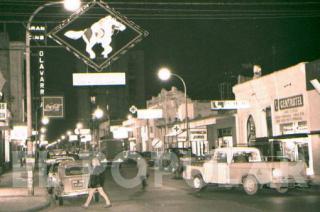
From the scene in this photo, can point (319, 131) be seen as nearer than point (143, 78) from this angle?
Yes

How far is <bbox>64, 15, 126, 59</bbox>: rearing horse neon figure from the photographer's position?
16234 mm

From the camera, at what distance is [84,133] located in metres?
103

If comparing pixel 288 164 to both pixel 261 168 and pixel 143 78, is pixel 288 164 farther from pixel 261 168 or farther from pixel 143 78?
pixel 143 78

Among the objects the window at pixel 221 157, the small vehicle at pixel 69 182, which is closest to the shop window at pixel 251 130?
the window at pixel 221 157

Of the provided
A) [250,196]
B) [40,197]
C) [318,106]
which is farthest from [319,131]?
[40,197]

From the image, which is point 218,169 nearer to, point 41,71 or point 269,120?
point 269,120

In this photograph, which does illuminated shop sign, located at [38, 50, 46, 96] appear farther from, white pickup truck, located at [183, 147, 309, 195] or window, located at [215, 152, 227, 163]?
window, located at [215, 152, 227, 163]

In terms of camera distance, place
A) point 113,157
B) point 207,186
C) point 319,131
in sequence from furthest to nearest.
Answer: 1. point 113,157
2. point 319,131
3. point 207,186

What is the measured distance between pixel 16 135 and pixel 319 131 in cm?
1584

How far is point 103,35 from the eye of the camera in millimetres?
16359

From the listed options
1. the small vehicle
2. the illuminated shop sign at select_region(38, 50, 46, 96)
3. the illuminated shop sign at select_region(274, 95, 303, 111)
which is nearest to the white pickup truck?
→ the small vehicle

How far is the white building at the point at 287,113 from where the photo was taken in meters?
27.7

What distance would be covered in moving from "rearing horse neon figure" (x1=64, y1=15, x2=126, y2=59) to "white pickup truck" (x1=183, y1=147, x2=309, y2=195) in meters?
7.16

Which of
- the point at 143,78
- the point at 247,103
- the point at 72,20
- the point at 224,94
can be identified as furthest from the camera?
the point at 143,78
